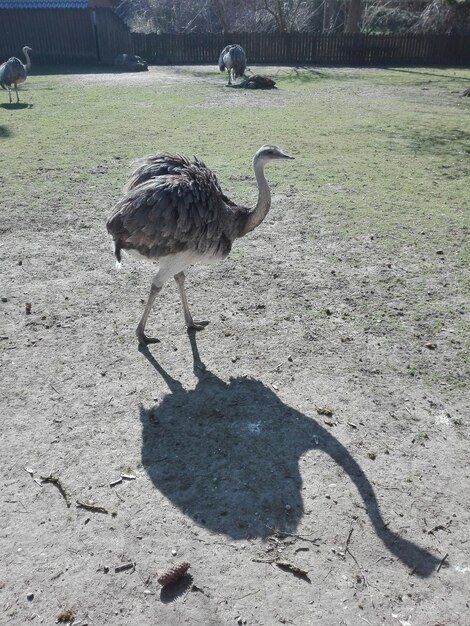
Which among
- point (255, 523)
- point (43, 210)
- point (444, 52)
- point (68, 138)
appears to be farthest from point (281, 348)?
point (444, 52)

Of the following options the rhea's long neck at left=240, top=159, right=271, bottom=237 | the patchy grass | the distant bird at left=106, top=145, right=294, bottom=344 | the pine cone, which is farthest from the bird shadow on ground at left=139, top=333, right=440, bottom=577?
the patchy grass

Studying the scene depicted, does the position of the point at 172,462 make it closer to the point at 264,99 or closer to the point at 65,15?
the point at 264,99

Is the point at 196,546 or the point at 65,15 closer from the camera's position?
the point at 196,546

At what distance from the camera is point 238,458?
335 cm

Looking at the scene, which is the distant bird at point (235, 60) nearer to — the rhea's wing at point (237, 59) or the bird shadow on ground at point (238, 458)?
the rhea's wing at point (237, 59)

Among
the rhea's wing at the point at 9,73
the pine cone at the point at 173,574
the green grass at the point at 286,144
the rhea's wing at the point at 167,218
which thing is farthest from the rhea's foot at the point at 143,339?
the rhea's wing at the point at 9,73

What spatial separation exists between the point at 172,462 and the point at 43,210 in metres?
4.57

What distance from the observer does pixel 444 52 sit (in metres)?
24.3

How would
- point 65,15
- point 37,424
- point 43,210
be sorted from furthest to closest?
point 65,15 → point 43,210 → point 37,424

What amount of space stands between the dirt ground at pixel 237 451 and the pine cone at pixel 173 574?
1.7 inches

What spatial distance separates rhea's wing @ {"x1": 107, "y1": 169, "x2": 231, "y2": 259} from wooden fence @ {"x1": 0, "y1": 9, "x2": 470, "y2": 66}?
22294mm

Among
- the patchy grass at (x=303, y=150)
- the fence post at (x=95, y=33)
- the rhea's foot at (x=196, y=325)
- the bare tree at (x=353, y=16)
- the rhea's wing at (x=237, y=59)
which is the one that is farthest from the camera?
the bare tree at (x=353, y=16)

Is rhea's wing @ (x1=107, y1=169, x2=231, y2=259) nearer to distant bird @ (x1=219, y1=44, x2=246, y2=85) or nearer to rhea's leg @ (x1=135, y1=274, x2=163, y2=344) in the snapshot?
rhea's leg @ (x1=135, y1=274, x2=163, y2=344)

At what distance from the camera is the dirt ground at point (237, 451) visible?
8.57 ft
